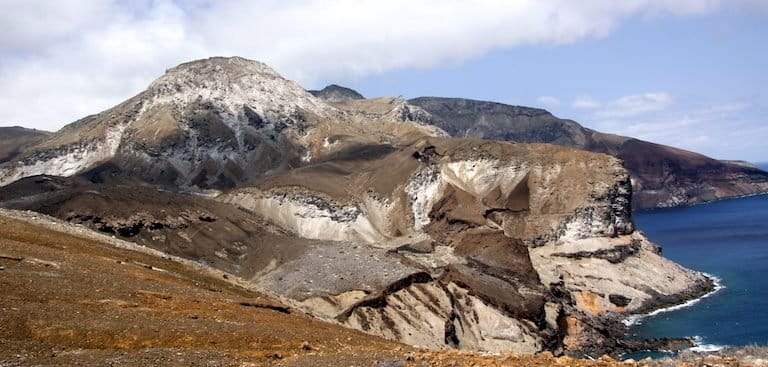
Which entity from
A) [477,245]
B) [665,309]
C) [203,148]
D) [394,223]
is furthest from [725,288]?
[203,148]

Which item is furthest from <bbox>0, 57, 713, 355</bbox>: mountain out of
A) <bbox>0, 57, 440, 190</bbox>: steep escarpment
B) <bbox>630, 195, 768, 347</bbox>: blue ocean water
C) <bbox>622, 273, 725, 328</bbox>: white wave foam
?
<bbox>630, 195, 768, 347</bbox>: blue ocean water

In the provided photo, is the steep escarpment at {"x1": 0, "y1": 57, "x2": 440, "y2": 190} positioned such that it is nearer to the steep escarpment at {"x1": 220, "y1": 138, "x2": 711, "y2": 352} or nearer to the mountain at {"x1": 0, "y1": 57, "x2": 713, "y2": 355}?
the mountain at {"x1": 0, "y1": 57, "x2": 713, "y2": 355}

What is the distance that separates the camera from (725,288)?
351 feet

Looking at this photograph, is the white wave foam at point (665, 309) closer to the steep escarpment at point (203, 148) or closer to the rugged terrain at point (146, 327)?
the rugged terrain at point (146, 327)

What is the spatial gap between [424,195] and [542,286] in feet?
142

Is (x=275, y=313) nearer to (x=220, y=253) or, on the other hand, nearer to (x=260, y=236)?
(x=220, y=253)

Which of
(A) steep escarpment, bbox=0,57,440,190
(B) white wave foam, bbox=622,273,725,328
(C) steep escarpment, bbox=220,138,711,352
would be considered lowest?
(B) white wave foam, bbox=622,273,725,328

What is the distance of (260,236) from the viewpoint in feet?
327

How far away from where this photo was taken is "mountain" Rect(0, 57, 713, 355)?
7319 cm

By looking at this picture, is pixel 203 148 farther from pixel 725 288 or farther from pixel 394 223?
pixel 725 288

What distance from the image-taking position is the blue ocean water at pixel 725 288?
8094cm

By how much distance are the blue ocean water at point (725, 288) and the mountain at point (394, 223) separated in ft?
18.1

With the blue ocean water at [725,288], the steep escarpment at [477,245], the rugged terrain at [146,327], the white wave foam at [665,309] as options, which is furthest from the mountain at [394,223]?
the rugged terrain at [146,327]

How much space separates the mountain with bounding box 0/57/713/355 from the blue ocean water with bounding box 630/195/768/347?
5.52 m
